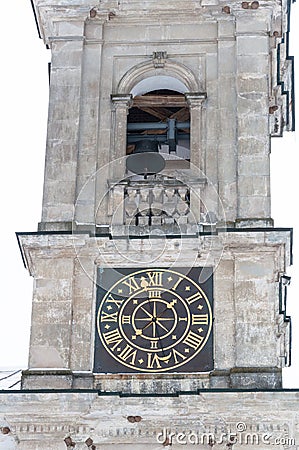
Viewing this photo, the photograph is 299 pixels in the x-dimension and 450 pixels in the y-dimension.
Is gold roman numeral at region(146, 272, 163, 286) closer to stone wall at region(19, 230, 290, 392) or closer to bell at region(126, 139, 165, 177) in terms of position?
stone wall at region(19, 230, 290, 392)

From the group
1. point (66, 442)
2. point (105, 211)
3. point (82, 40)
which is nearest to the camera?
point (66, 442)

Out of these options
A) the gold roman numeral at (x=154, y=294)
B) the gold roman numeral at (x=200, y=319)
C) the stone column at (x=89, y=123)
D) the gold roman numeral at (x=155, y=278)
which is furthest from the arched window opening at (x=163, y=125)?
the gold roman numeral at (x=200, y=319)

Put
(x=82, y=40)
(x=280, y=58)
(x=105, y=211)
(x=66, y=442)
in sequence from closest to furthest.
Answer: (x=66, y=442)
(x=105, y=211)
(x=82, y=40)
(x=280, y=58)

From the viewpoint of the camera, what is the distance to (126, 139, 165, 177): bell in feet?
91.9

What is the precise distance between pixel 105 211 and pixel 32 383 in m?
3.42

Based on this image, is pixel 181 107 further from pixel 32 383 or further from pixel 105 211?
pixel 32 383

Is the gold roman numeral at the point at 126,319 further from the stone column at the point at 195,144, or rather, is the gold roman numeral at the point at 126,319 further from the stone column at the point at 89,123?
the stone column at the point at 195,144

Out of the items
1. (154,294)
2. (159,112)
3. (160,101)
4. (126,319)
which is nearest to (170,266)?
(154,294)

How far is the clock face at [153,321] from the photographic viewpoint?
2594cm

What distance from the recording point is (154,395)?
25.0 metres

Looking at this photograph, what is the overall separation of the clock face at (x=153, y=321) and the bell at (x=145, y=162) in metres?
2.11

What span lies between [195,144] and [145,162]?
3.07 ft

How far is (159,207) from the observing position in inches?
1076

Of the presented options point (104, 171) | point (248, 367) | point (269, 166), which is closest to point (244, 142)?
point (269, 166)
